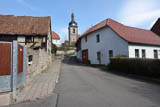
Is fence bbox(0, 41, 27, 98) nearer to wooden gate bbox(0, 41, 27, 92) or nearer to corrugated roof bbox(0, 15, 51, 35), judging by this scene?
wooden gate bbox(0, 41, 27, 92)

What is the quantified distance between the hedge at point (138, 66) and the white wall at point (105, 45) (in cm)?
305

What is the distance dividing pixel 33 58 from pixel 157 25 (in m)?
25.8

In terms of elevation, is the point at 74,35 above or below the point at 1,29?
above

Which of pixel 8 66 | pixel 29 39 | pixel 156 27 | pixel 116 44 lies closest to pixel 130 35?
pixel 116 44

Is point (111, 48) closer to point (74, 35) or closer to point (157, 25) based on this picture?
point (157, 25)

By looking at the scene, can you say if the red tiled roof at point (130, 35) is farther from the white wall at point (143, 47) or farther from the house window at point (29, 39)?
the house window at point (29, 39)

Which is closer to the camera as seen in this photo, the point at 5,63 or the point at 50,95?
the point at 5,63

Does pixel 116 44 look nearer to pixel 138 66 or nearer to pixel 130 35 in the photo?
pixel 130 35

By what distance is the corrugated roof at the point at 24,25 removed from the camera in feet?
51.6

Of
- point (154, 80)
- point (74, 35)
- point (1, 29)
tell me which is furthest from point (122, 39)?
point (74, 35)

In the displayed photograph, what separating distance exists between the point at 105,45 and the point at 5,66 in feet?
48.8

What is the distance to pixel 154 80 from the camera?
747cm

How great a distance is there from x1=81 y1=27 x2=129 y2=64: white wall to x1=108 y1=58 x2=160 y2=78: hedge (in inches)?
120

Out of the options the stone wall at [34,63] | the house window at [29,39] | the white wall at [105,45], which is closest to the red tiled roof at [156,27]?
the white wall at [105,45]
